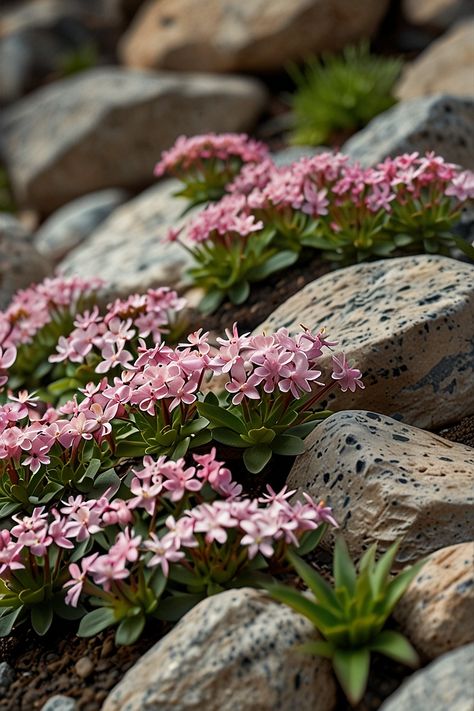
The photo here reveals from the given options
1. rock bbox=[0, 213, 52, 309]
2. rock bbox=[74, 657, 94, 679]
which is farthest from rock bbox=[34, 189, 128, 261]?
rock bbox=[74, 657, 94, 679]

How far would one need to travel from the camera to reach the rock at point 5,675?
296 cm

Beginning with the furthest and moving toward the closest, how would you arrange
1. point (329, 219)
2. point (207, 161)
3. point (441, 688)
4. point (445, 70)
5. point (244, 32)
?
point (244, 32) < point (445, 70) < point (207, 161) < point (329, 219) < point (441, 688)

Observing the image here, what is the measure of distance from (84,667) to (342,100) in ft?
20.1

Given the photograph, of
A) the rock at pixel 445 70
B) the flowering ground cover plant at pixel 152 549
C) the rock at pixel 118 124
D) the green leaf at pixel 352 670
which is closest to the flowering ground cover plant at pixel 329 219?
the flowering ground cover plant at pixel 152 549

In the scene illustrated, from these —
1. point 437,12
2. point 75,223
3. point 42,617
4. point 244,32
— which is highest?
point 42,617

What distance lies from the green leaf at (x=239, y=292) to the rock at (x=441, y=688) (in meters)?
2.63

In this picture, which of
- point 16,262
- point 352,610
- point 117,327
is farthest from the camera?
point 16,262

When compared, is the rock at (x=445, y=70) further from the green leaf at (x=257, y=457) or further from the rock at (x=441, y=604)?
the rock at (x=441, y=604)

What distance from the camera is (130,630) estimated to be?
2848mm

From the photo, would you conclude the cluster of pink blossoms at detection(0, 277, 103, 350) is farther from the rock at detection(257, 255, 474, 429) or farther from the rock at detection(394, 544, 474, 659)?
the rock at detection(394, 544, 474, 659)

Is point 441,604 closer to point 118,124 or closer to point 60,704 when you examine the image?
point 60,704

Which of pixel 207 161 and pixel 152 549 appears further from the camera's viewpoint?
pixel 207 161

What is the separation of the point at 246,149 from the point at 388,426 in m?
2.78

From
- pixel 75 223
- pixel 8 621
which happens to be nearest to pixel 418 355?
pixel 8 621
